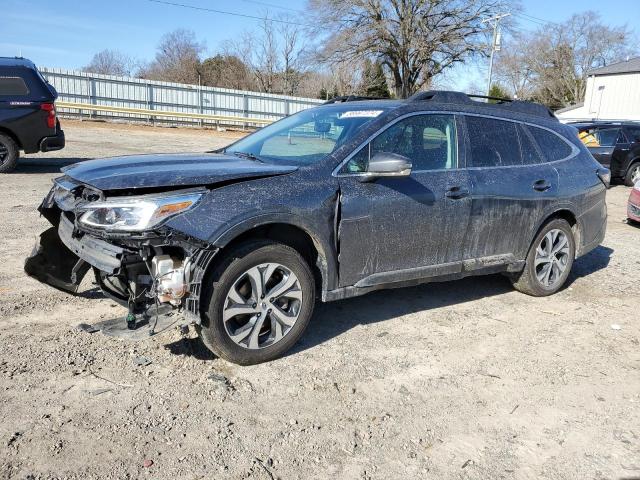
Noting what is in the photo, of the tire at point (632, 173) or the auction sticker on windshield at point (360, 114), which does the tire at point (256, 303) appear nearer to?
the auction sticker on windshield at point (360, 114)

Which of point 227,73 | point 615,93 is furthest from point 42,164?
point 227,73

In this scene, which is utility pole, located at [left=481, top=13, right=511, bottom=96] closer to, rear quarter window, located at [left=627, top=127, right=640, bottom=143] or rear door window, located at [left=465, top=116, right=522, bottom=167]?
rear quarter window, located at [left=627, top=127, right=640, bottom=143]

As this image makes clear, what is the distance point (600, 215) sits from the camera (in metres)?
6.03

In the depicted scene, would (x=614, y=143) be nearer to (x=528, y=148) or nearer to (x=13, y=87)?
(x=528, y=148)

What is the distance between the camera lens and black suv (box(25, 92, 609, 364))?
3443mm

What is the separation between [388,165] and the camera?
12.8 ft

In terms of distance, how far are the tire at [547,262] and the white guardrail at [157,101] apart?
2616 centimetres

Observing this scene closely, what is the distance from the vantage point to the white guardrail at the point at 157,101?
29.3 m

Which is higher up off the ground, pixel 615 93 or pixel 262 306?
pixel 615 93

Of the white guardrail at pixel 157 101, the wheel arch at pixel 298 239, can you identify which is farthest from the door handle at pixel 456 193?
the white guardrail at pixel 157 101

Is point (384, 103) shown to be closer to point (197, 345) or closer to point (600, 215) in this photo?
point (197, 345)

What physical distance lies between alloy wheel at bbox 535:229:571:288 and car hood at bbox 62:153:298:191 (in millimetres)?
2809

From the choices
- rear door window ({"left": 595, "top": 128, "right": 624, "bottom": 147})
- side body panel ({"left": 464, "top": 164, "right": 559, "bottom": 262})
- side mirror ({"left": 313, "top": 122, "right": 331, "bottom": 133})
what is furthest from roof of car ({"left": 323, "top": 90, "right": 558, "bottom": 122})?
rear door window ({"left": 595, "top": 128, "right": 624, "bottom": 147})

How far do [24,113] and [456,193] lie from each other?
32.2ft
